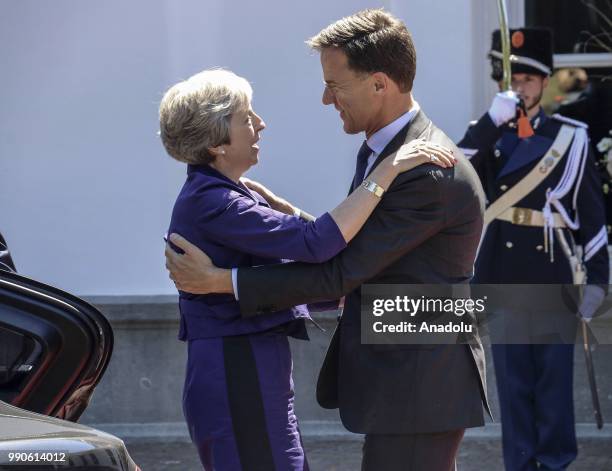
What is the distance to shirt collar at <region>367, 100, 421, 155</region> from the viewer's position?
11.4 ft

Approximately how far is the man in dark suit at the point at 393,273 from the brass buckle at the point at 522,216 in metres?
2.18

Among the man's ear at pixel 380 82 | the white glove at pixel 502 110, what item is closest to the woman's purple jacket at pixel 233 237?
the man's ear at pixel 380 82

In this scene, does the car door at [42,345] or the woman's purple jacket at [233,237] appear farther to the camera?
the woman's purple jacket at [233,237]

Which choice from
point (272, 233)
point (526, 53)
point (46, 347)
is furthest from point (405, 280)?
point (526, 53)

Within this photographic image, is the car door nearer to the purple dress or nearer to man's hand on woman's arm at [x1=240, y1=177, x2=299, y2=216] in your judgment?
the purple dress

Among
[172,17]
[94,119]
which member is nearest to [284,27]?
[172,17]

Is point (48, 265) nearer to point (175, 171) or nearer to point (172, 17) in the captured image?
point (175, 171)

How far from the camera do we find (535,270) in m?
5.55

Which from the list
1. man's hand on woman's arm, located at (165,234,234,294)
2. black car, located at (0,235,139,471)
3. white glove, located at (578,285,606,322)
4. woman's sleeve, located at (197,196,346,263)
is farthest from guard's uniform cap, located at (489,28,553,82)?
black car, located at (0,235,139,471)

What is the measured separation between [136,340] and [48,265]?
1.99 ft

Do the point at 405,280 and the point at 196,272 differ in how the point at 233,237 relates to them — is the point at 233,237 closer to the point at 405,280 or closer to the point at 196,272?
the point at 196,272

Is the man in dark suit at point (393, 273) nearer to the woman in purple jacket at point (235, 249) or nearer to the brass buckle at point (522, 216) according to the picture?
the woman in purple jacket at point (235, 249)

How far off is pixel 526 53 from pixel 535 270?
985 mm

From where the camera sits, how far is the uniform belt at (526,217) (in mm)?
5555
